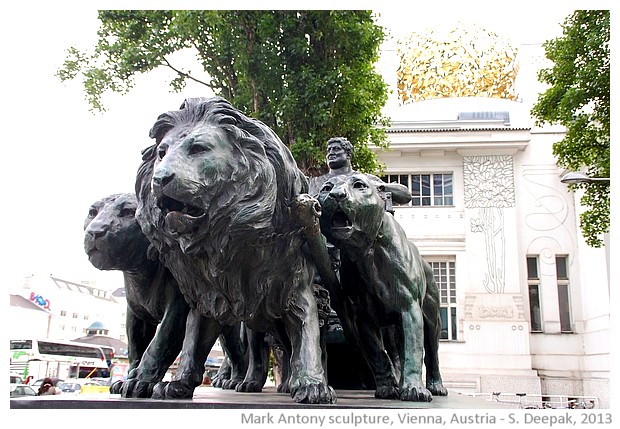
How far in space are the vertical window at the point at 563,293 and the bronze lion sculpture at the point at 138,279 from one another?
58.9ft

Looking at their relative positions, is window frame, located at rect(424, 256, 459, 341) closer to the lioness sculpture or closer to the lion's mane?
the lioness sculpture

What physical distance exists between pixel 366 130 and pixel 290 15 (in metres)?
2.45

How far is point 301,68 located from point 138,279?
774 cm

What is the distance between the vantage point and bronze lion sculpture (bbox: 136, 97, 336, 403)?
222 centimetres

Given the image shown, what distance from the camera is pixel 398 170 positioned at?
19312 millimetres

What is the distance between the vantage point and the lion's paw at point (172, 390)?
245 cm

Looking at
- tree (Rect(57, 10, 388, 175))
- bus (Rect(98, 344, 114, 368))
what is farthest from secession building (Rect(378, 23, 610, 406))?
bus (Rect(98, 344, 114, 368))

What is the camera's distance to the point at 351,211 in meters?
2.64

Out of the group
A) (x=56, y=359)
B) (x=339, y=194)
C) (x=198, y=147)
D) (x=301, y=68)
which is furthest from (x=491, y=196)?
(x=56, y=359)

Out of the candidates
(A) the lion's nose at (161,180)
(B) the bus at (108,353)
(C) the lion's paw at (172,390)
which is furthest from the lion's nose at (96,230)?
(B) the bus at (108,353)

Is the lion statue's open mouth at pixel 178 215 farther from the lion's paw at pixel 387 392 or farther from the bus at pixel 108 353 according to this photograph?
the bus at pixel 108 353

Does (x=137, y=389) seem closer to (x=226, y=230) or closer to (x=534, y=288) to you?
(x=226, y=230)

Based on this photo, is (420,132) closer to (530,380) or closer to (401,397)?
(530,380)
